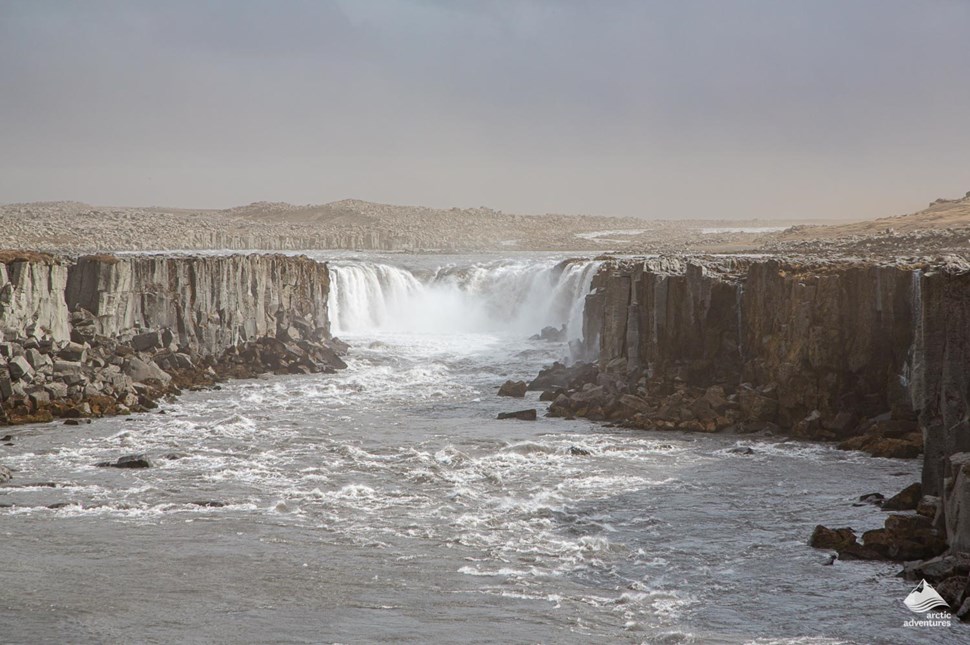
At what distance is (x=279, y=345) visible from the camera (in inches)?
1784

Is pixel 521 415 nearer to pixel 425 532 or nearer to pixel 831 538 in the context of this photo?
pixel 425 532

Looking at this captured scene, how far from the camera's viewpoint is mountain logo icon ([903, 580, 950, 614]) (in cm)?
1622

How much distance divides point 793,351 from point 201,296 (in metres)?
24.0

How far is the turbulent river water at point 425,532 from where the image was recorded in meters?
16.4

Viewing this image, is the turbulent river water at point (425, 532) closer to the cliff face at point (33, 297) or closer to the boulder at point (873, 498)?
the boulder at point (873, 498)

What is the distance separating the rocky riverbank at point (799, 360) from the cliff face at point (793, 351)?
0.12 ft

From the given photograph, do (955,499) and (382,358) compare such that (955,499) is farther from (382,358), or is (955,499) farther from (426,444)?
(382,358)

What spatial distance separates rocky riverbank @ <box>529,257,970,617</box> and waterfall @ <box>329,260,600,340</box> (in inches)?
706

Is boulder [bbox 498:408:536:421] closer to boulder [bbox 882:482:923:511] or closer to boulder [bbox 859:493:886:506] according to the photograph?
boulder [bbox 859:493:886:506]

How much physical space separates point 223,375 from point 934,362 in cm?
2766

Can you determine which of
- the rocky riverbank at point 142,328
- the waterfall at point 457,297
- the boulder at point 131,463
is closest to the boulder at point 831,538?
the boulder at point 131,463

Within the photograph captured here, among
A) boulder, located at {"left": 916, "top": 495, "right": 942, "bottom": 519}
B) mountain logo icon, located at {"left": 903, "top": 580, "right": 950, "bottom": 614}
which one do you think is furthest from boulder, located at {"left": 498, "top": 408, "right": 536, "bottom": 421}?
mountain logo icon, located at {"left": 903, "top": 580, "right": 950, "bottom": 614}

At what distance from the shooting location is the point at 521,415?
110 feet

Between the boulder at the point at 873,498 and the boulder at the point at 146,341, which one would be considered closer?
the boulder at the point at 873,498
